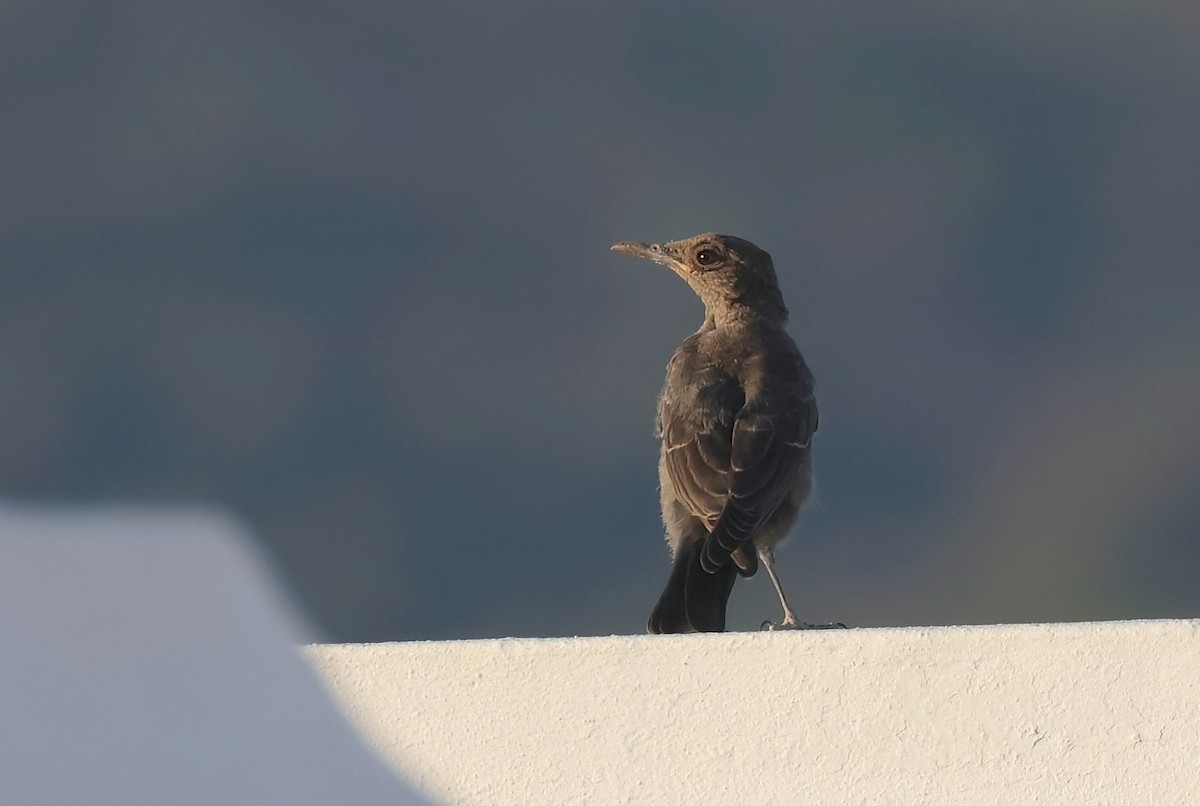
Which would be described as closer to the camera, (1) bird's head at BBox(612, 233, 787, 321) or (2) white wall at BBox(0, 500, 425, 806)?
(2) white wall at BBox(0, 500, 425, 806)

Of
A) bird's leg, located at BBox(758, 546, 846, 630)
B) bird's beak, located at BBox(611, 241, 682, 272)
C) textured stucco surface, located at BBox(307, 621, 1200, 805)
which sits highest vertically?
bird's beak, located at BBox(611, 241, 682, 272)

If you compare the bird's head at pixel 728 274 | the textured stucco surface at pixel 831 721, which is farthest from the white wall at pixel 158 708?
the bird's head at pixel 728 274

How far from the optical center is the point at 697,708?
3.41m

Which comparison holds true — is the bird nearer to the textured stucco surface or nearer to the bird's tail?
the bird's tail

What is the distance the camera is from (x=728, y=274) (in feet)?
19.9

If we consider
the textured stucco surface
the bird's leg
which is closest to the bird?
the bird's leg

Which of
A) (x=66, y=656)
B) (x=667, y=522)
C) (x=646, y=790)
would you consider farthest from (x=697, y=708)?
(x=667, y=522)

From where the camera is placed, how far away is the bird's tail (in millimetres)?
4918

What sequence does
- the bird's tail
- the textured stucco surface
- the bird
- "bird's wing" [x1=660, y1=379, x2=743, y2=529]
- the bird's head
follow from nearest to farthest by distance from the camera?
the textured stucco surface < the bird's tail < the bird < "bird's wing" [x1=660, y1=379, x2=743, y2=529] < the bird's head

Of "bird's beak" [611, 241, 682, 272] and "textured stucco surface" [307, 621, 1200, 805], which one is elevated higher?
"bird's beak" [611, 241, 682, 272]

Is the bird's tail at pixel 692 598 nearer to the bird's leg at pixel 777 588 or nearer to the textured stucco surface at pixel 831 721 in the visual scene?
the bird's leg at pixel 777 588

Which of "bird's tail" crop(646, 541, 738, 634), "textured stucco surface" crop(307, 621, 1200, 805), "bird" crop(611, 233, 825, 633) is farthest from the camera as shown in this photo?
"bird" crop(611, 233, 825, 633)

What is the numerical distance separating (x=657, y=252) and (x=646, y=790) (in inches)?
125

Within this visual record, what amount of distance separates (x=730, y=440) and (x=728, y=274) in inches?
37.9
